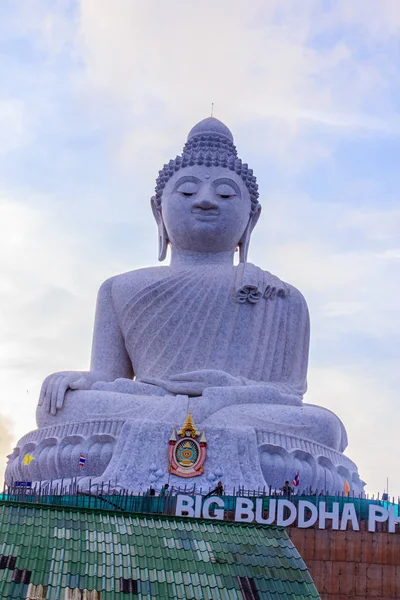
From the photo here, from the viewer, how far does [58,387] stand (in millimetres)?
15812

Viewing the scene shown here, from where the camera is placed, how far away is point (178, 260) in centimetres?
1792

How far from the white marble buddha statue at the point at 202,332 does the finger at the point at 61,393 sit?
0.02m

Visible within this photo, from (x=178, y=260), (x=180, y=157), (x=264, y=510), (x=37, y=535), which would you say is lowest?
(x=37, y=535)

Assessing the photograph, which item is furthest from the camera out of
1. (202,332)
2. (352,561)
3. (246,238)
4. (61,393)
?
(246,238)

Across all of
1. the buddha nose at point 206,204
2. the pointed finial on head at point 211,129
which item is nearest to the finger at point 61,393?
the buddha nose at point 206,204

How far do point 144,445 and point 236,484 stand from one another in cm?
135

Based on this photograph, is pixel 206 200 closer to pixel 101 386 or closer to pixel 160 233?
pixel 160 233

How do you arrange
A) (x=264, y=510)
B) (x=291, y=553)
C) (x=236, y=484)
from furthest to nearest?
(x=236, y=484)
(x=264, y=510)
(x=291, y=553)

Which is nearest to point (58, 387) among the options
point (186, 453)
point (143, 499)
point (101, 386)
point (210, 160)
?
point (101, 386)

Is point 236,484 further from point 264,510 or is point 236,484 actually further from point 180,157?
point 180,157

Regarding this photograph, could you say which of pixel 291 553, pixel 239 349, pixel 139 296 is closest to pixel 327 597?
pixel 291 553

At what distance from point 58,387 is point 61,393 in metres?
0.12

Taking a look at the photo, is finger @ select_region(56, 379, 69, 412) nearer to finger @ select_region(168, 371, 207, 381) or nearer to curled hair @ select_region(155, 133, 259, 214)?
finger @ select_region(168, 371, 207, 381)

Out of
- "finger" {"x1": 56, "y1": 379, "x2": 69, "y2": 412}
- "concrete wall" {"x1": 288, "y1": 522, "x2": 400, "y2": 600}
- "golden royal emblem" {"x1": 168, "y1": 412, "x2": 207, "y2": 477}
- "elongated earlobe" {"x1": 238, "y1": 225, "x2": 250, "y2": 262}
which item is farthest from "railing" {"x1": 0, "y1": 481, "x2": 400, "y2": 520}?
"elongated earlobe" {"x1": 238, "y1": 225, "x2": 250, "y2": 262}
